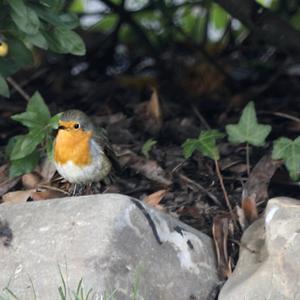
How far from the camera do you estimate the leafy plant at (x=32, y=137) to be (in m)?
5.32

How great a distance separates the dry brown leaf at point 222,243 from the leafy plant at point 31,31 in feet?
3.67

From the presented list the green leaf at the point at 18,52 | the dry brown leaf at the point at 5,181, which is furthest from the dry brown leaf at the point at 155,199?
the green leaf at the point at 18,52

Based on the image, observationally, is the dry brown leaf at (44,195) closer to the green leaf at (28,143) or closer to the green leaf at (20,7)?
the green leaf at (28,143)

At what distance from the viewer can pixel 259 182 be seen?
545 cm

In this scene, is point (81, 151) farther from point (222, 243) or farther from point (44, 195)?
point (222, 243)

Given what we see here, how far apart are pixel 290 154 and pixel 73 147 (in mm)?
1149

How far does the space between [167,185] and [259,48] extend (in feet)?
7.99

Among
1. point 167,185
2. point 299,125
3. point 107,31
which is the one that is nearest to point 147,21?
point 107,31

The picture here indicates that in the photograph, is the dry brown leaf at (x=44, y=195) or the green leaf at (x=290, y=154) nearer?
the green leaf at (x=290, y=154)

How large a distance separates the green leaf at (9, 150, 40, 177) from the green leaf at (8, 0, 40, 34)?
3.02 ft

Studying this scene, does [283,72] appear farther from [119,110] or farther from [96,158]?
[96,158]

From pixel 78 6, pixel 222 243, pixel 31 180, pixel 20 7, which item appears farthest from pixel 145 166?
pixel 78 6

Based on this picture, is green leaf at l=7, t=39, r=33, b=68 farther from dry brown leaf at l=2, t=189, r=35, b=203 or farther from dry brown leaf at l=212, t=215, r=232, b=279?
dry brown leaf at l=212, t=215, r=232, b=279

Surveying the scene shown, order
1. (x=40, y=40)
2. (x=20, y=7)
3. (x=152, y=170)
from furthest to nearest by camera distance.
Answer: (x=152, y=170)
(x=40, y=40)
(x=20, y=7)
